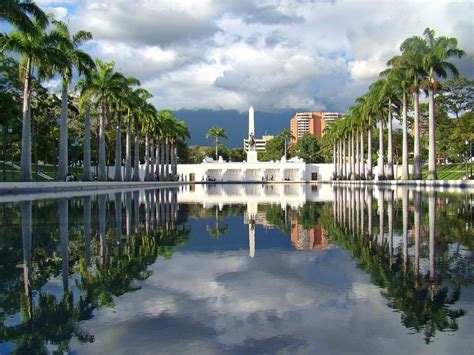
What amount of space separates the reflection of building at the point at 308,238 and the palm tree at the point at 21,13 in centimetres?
2467

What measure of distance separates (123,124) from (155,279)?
70.8 m

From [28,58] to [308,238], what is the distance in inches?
1248

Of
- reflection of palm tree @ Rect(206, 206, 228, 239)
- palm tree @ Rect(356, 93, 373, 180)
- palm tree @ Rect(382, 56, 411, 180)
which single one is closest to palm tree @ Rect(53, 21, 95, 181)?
palm tree @ Rect(382, 56, 411, 180)

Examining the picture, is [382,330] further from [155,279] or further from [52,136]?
[52,136]

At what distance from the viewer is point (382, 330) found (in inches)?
190

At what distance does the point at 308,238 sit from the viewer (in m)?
11.6

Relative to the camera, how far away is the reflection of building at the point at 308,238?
408 inches

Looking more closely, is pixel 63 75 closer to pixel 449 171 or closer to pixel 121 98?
pixel 121 98

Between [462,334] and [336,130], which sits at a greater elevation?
[336,130]

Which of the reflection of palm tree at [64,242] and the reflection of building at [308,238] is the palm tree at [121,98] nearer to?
the reflection of palm tree at [64,242]

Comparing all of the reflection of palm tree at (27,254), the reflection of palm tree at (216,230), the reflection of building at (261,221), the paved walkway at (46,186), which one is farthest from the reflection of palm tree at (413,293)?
the paved walkway at (46,186)

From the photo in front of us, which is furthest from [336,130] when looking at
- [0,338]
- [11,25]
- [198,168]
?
[0,338]

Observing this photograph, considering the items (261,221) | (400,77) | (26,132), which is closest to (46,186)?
(26,132)

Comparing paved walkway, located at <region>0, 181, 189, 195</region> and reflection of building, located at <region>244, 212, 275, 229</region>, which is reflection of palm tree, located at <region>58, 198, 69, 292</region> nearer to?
reflection of building, located at <region>244, 212, 275, 229</region>
